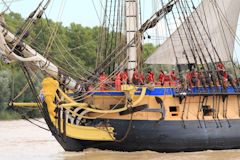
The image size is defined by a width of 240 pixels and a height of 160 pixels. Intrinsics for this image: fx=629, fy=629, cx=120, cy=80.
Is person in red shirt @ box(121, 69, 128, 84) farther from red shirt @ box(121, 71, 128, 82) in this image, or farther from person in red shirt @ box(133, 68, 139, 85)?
person in red shirt @ box(133, 68, 139, 85)

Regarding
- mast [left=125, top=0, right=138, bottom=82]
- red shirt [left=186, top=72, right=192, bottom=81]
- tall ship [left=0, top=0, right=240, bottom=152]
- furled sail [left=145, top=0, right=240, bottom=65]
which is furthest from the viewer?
furled sail [left=145, top=0, right=240, bottom=65]

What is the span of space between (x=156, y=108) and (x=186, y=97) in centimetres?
114

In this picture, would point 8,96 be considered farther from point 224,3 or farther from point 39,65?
point 39,65

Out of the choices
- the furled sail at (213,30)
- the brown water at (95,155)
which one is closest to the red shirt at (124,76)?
the brown water at (95,155)

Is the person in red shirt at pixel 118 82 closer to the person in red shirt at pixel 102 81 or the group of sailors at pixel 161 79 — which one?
the group of sailors at pixel 161 79

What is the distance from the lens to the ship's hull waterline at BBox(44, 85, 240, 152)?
62.3 ft

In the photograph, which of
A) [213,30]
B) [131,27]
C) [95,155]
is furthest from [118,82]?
[213,30]

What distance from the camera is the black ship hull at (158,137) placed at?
18984mm

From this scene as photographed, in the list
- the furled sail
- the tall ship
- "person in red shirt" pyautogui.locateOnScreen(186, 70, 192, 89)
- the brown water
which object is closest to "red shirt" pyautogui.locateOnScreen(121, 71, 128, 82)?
the tall ship

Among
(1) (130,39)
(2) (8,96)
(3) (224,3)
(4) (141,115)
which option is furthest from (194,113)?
(2) (8,96)

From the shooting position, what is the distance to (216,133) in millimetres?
19969

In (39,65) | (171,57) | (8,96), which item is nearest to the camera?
(39,65)

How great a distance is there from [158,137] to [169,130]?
404 mm

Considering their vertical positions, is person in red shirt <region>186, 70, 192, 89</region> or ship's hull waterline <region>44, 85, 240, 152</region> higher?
person in red shirt <region>186, 70, 192, 89</region>
